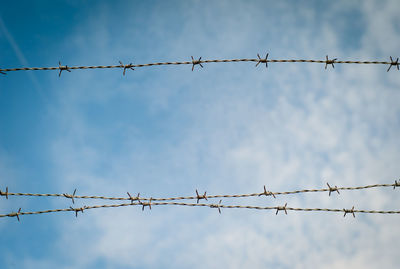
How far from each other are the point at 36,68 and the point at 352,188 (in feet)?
13.5

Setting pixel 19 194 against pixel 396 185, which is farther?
pixel 396 185

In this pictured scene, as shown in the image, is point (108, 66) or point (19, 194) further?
point (108, 66)

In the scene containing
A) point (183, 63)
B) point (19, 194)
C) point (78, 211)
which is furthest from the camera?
point (183, 63)

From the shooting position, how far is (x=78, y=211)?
3.55m

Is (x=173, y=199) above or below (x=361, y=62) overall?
below

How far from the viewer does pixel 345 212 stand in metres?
3.79

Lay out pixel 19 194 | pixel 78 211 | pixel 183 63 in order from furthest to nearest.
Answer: pixel 183 63
pixel 78 211
pixel 19 194

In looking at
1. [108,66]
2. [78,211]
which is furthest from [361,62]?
[78,211]

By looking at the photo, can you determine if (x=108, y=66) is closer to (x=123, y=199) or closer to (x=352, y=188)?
(x=123, y=199)

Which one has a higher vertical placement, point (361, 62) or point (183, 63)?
point (183, 63)

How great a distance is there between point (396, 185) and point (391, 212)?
37cm

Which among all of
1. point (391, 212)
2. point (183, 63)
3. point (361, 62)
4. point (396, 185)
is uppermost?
point (183, 63)

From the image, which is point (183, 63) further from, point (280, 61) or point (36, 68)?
point (36, 68)

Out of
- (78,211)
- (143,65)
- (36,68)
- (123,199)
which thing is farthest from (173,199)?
(36,68)
